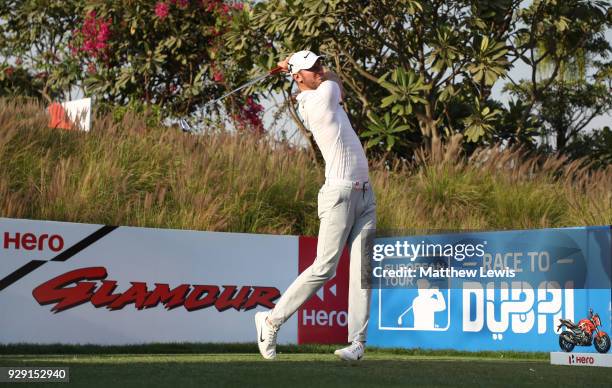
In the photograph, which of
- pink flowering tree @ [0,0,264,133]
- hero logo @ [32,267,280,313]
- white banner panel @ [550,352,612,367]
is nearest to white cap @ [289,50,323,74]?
white banner panel @ [550,352,612,367]

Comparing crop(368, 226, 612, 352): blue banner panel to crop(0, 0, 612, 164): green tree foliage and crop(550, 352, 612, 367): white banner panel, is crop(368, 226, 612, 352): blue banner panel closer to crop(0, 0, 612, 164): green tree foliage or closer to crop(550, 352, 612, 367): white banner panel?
crop(550, 352, 612, 367): white banner panel

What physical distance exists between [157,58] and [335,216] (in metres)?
13.0

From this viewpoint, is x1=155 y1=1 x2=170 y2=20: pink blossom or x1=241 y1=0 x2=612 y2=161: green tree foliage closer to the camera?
x1=241 y1=0 x2=612 y2=161: green tree foliage

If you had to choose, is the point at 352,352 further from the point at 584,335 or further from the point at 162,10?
the point at 162,10

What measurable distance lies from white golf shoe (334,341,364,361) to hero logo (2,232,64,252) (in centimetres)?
346

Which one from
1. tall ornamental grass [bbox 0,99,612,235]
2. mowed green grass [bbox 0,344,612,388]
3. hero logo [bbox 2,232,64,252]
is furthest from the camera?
tall ornamental grass [bbox 0,99,612,235]

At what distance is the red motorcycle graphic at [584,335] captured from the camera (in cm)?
753

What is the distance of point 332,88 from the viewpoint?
19.5ft

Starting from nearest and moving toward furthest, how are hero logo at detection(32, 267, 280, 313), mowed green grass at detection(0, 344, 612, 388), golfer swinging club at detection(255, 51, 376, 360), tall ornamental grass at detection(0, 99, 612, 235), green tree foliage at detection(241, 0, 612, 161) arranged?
→ mowed green grass at detection(0, 344, 612, 388)
golfer swinging club at detection(255, 51, 376, 360)
hero logo at detection(32, 267, 280, 313)
tall ornamental grass at detection(0, 99, 612, 235)
green tree foliage at detection(241, 0, 612, 161)

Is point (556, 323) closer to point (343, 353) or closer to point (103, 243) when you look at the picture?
point (343, 353)

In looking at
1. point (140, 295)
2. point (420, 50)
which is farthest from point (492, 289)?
point (420, 50)

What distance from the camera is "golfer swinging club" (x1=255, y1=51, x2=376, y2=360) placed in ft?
18.9

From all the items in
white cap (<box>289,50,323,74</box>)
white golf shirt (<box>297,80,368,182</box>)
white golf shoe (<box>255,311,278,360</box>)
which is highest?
white cap (<box>289,50,323,74</box>)

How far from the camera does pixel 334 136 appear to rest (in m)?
5.86
